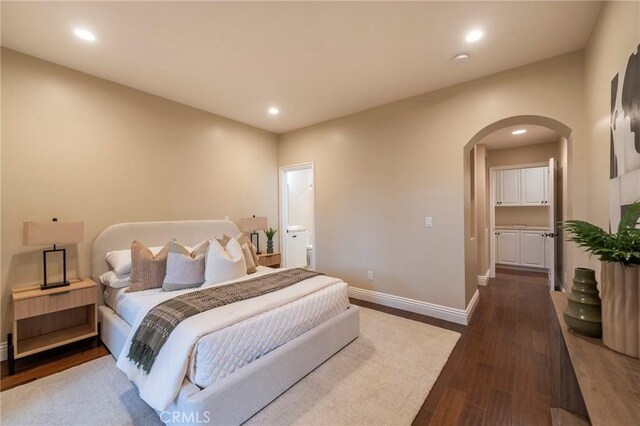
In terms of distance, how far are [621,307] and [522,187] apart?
608cm

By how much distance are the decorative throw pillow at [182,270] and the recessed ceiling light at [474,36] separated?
3.18 meters

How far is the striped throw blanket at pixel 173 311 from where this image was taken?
173 cm

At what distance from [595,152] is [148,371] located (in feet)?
11.8

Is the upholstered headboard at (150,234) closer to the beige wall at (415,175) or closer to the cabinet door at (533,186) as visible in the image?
the beige wall at (415,175)

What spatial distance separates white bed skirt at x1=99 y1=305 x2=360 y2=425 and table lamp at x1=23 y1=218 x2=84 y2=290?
1.89 ft

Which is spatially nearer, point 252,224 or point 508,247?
point 252,224

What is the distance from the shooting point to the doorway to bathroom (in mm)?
4784

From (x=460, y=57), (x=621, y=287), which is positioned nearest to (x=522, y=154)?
(x=460, y=57)

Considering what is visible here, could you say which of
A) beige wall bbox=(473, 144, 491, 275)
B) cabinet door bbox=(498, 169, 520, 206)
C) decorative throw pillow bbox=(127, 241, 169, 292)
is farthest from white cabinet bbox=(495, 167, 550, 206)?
decorative throw pillow bbox=(127, 241, 169, 292)

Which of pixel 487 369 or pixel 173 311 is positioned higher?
pixel 173 311

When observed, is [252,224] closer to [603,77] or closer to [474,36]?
[474,36]

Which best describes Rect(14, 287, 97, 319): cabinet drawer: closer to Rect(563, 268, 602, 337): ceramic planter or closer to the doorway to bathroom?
the doorway to bathroom

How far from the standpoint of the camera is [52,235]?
2322 mm

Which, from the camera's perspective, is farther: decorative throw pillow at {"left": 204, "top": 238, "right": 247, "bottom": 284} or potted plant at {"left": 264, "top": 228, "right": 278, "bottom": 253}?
potted plant at {"left": 264, "top": 228, "right": 278, "bottom": 253}
